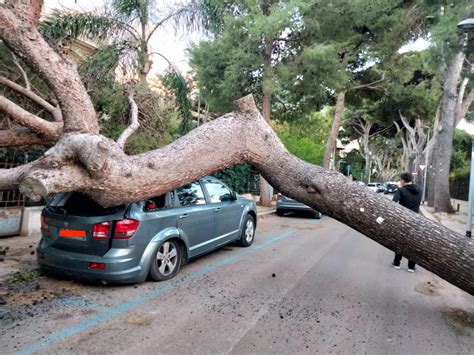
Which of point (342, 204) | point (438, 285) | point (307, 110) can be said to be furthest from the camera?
point (307, 110)

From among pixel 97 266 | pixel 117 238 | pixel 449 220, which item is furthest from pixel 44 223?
pixel 449 220

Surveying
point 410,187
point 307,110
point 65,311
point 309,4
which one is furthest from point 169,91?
point 65,311

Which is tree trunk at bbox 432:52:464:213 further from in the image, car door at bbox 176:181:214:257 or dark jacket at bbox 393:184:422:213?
car door at bbox 176:181:214:257

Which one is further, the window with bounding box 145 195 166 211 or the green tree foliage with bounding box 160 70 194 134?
the green tree foliage with bounding box 160 70 194 134

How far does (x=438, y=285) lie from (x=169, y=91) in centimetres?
968

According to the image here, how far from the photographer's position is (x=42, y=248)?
514 cm

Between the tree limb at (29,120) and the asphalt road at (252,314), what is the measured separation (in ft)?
7.04

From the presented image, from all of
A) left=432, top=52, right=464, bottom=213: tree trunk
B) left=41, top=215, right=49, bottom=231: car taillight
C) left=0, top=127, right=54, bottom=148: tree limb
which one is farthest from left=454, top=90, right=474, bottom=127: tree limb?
left=41, top=215, right=49, bottom=231: car taillight

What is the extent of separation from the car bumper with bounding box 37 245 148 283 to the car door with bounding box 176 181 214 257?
100cm

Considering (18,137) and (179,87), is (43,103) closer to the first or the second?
(18,137)

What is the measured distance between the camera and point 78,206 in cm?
499

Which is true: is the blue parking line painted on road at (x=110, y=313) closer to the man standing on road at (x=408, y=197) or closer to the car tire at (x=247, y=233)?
the car tire at (x=247, y=233)

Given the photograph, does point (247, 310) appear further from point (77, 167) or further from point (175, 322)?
point (77, 167)

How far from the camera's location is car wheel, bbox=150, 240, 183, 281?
17.1 ft
